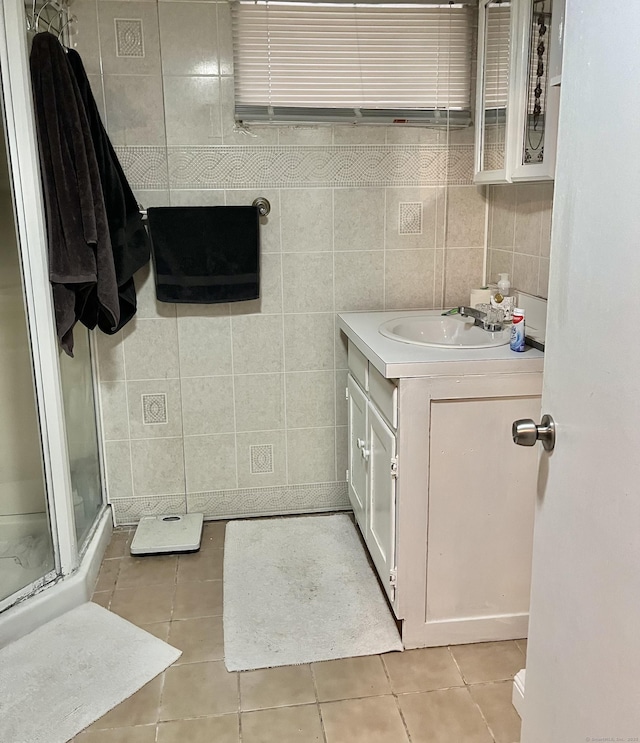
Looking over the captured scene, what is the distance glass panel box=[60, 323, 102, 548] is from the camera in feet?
7.95

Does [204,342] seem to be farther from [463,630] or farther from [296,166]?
[463,630]

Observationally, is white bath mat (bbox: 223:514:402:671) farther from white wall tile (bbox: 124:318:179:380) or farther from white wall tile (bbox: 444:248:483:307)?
white wall tile (bbox: 444:248:483:307)

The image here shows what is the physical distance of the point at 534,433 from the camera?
1.13 meters

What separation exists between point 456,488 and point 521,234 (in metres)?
0.98

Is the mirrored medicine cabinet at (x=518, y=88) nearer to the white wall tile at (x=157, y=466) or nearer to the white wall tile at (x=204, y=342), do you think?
the white wall tile at (x=204, y=342)

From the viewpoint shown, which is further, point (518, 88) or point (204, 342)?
point (204, 342)

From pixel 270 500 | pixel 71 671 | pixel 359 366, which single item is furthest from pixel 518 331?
pixel 71 671

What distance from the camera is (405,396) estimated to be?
1.90m

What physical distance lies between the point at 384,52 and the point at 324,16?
0.82 ft

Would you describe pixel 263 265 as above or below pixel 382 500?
above

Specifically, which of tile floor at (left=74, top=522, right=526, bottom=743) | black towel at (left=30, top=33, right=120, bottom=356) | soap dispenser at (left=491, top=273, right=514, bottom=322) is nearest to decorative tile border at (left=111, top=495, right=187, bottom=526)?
tile floor at (left=74, top=522, right=526, bottom=743)

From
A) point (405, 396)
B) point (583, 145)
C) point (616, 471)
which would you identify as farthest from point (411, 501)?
point (583, 145)

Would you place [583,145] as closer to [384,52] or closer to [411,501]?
[411,501]

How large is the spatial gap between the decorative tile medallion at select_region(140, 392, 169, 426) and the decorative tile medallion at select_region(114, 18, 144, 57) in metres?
1.25
